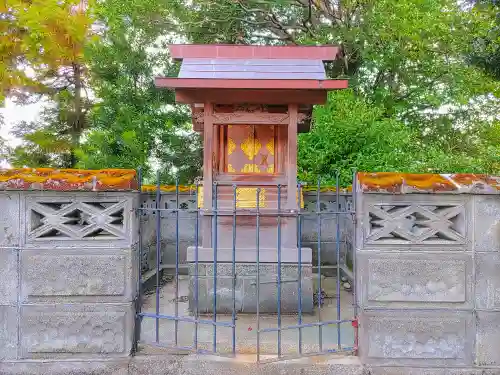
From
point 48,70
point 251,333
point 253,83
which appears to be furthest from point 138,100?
point 251,333

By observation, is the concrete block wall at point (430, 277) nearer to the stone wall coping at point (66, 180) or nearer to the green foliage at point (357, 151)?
the stone wall coping at point (66, 180)

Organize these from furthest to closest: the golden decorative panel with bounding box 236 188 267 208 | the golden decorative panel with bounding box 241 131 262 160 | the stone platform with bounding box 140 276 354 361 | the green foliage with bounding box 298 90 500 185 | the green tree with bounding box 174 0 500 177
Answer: the green tree with bounding box 174 0 500 177 < the green foliage with bounding box 298 90 500 185 < the golden decorative panel with bounding box 241 131 262 160 < the golden decorative panel with bounding box 236 188 267 208 < the stone platform with bounding box 140 276 354 361

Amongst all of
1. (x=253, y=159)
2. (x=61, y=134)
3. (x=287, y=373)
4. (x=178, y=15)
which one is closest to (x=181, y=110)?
(x=178, y=15)

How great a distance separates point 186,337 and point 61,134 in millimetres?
13994

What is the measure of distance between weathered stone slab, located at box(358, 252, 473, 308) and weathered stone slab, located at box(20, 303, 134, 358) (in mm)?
2314

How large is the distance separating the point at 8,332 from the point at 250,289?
342 cm

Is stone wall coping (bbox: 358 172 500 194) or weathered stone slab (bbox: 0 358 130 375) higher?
stone wall coping (bbox: 358 172 500 194)

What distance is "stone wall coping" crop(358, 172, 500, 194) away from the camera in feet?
12.2

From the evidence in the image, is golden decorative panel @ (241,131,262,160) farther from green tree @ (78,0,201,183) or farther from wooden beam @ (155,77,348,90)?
green tree @ (78,0,201,183)

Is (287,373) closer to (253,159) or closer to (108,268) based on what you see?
(108,268)

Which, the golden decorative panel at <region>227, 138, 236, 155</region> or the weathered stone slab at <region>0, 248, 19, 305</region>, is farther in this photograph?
the golden decorative panel at <region>227, 138, 236, 155</region>

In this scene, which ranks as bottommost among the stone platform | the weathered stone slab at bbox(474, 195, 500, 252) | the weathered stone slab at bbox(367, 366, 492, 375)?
the stone platform

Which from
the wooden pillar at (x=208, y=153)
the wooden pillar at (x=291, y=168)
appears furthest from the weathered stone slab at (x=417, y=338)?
the wooden pillar at (x=208, y=153)

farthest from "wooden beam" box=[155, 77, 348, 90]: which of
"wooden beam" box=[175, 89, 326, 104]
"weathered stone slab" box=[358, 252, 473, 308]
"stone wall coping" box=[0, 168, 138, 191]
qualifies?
"weathered stone slab" box=[358, 252, 473, 308]
